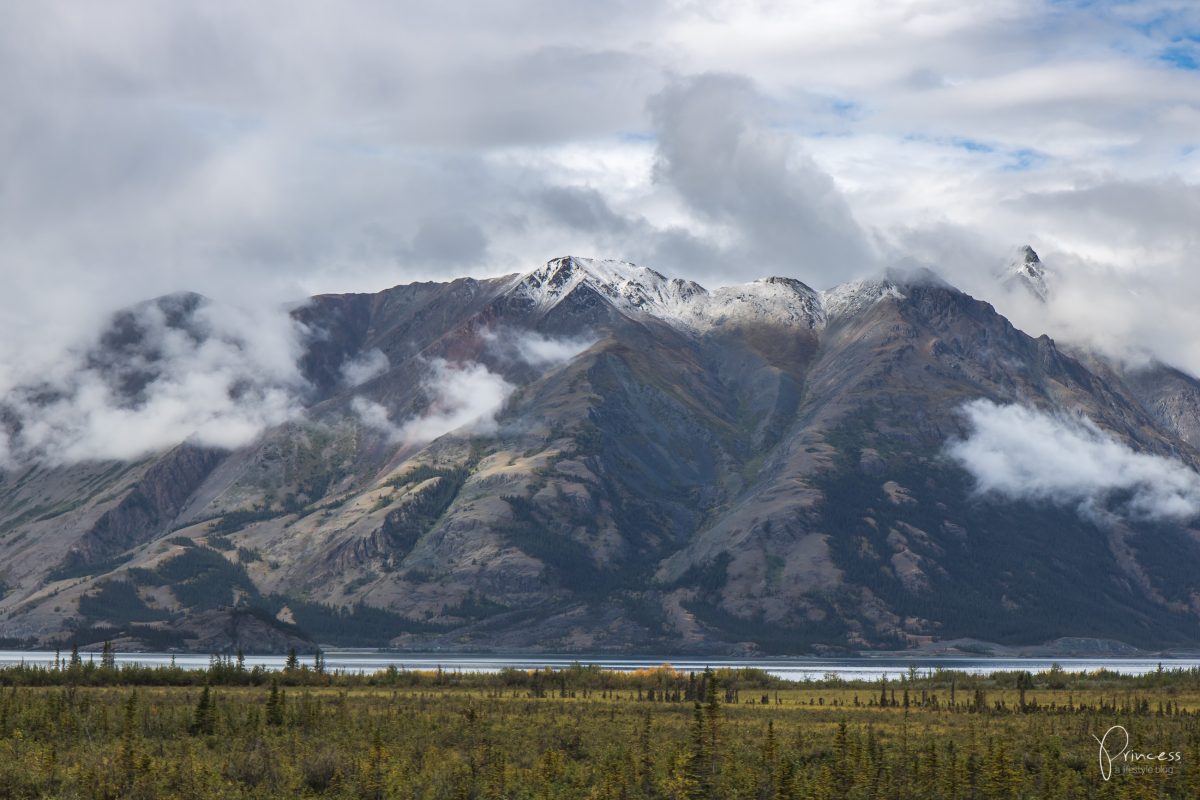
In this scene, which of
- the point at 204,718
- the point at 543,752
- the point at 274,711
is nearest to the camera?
the point at 543,752

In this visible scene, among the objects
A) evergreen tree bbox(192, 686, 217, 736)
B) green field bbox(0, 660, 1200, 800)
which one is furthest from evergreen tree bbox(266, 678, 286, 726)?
evergreen tree bbox(192, 686, 217, 736)

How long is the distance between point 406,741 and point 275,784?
65.8 ft

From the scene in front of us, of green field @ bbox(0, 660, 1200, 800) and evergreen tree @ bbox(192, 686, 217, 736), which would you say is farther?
evergreen tree @ bbox(192, 686, 217, 736)

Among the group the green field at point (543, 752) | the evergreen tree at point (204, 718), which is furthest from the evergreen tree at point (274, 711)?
the evergreen tree at point (204, 718)

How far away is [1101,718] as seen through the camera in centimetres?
17475

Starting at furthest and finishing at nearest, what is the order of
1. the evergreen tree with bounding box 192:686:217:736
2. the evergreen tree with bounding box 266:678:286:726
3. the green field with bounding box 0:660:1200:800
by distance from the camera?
the evergreen tree with bounding box 266:678:286:726, the evergreen tree with bounding box 192:686:217:736, the green field with bounding box 0:660:1200:800

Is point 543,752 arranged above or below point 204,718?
below

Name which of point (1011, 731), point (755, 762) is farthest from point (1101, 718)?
point (755, 762)

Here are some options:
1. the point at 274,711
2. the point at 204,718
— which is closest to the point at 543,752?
the point at 274,711

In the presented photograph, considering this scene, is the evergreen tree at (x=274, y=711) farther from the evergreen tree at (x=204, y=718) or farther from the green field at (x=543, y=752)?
the evergreen tree at (x=204, y=718)

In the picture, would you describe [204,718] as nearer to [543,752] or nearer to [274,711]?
[274,711]

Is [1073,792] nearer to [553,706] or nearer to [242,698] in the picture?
[553,706]

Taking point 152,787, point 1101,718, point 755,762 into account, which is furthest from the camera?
point 1101,718

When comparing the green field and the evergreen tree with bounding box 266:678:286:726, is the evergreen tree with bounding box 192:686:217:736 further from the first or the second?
the evergreen tree with bounding box 266:678:286:726
